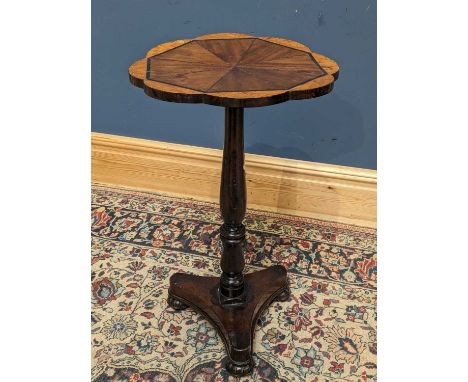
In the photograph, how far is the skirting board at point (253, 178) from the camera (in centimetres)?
271

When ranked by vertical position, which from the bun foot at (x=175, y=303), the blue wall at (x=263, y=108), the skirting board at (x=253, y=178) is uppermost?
the blue wall at (x=263, y=108)

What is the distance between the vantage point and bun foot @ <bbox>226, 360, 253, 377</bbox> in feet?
6.33

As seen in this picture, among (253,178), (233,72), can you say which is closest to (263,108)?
(253,178)

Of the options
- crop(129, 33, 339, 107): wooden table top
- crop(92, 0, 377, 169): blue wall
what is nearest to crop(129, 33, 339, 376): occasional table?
crop(129, 33, 339, 107): wooden table top

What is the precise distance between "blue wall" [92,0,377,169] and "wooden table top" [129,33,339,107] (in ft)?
1.53

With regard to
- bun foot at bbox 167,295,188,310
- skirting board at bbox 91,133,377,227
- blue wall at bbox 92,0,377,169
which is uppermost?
blue wall at bbox 92,0,377,169

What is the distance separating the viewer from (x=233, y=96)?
1589 millimetres

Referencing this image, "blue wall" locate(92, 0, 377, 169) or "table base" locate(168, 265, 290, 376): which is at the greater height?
"blue wall" locate(92, 0, 377, 169)

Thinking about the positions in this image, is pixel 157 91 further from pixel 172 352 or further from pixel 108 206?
pixel 108 206

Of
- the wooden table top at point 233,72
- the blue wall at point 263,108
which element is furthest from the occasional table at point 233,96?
the blue wall at point 263,108

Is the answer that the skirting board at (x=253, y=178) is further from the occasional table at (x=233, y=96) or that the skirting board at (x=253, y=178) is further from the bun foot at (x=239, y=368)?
the bun foot at (x=239, y=368)

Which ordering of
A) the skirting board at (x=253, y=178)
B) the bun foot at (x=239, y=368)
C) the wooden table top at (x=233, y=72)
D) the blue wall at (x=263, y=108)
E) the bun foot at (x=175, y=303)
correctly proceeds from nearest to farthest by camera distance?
1. the wooden table top at (x=233, y=72)
2. the bun foot at (x=239, y=368)
3. the bun foot at (x=175, y=303)
4. the blue wall at (x=263, y=108)
5. the skirting board at (x=253, y=178)

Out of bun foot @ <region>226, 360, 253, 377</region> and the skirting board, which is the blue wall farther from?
bun foot @ <region>226, 360, 253, 377</region>

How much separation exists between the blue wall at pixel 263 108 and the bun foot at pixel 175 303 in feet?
2.76
